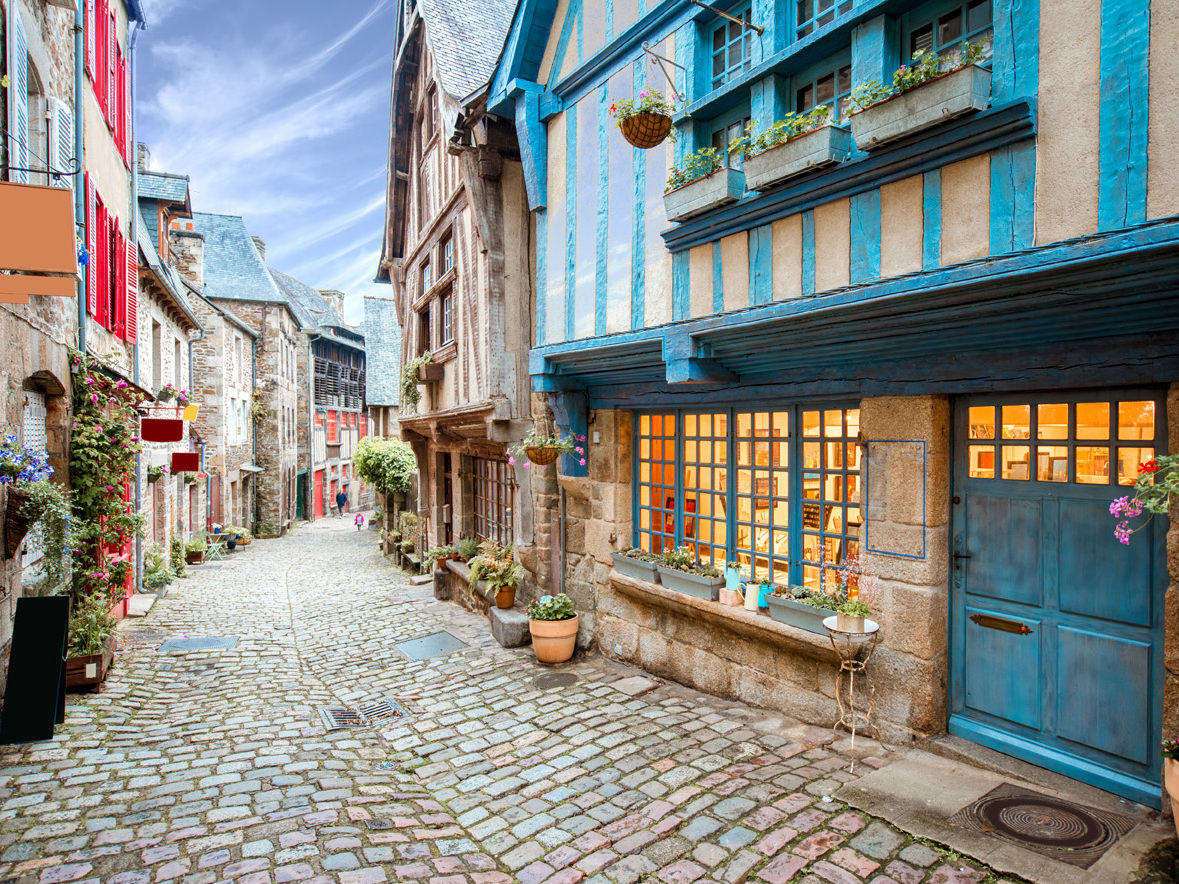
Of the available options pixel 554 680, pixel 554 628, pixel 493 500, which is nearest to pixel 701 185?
pixel 554 628

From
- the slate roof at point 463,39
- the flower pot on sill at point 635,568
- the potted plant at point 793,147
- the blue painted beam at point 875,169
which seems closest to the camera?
the blue painted beam at point 875,169

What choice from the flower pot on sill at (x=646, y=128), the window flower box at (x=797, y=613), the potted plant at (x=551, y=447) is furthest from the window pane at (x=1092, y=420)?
the potted plant at (x=551, y=447)

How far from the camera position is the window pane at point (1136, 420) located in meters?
3.33

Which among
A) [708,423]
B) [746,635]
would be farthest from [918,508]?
[708,423]

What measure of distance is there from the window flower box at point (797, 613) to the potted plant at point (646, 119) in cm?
329

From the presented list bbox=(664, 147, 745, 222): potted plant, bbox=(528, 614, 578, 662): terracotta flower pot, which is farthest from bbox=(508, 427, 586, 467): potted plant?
bbox=(664, 147, 745, 222): potted plant

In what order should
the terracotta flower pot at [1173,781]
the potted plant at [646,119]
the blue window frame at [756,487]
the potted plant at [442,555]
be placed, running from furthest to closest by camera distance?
1. the potted plant at [442,555]
2. the blue window frame at [756,487]
3. the potted plant at [646,119]
4. the terracotta flower pot at [1173,781]

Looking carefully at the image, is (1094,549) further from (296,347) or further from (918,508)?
(296,347)

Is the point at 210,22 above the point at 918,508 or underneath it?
above

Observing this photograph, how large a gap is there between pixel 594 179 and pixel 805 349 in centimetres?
253

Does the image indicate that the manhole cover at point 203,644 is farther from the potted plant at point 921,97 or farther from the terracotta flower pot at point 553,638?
the potted plant at point 921,97

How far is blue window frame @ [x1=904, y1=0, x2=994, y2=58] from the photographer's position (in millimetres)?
3262

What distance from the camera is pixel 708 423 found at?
5.75m

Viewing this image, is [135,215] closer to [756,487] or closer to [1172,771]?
[756,487]
